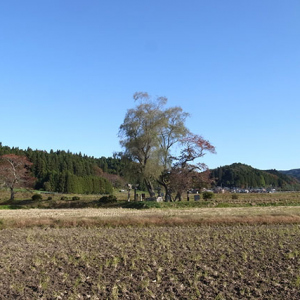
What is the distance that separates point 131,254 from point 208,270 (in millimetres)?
3963

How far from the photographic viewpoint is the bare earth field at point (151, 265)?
1171cm

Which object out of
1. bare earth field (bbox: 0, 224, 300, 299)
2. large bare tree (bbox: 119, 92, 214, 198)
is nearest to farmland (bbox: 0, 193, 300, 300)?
bare earth field (bbox: 0, 224, 300, 299)

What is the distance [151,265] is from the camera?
14.6 metres

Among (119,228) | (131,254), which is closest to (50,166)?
(119,228)

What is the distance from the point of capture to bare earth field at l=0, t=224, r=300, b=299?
11.7 metres

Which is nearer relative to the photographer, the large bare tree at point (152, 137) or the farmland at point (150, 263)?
the farmland at point (150, 263)

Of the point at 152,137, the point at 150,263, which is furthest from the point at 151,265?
the point at 152,137

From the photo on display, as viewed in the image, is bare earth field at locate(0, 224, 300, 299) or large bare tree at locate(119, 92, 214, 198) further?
large bare tree at locate(119, 92, 214, 198)

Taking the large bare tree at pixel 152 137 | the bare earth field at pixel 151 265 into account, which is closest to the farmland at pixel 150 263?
the bare earth field at pixel 151 265

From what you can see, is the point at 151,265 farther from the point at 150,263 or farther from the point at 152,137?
the point at 152,137

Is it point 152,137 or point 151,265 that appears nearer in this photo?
point 151,265

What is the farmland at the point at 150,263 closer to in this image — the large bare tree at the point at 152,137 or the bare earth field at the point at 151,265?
the bare earth field at the point at 151,265

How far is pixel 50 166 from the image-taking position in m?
137

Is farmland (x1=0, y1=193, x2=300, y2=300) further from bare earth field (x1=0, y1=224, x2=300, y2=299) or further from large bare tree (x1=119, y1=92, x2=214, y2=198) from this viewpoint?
large bare tree (x1=119, y1=92, x2=214, y2=198)
